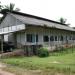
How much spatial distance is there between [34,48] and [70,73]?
1486 centimetres

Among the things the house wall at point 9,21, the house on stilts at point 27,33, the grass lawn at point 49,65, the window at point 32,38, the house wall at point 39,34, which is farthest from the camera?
the house wall at point 9,21

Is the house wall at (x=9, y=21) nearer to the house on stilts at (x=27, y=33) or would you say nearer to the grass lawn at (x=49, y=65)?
the house on stilts at (x=27, y=33)

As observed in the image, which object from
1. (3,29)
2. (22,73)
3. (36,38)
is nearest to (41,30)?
(36,38)

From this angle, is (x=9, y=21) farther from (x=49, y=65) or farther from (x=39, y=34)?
(x=49, y=65)

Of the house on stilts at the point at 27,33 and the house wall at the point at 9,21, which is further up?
the house wall at the point at 9,21

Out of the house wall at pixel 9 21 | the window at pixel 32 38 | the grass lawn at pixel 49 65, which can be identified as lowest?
the grass lawn at pixel 49 65

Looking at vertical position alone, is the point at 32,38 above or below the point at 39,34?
below

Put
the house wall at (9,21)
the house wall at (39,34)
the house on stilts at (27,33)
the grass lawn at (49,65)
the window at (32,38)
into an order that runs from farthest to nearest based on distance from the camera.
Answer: the house wall at (9,21) → the window at (32,38) → the house wall at (39,34) → the house on stilts at (27,33) → the grass lawn at (49,65)

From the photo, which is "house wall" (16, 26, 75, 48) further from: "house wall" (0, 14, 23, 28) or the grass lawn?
the grass lawn

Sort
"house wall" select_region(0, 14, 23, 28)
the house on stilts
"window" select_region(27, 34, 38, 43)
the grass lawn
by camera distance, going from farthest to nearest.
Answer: "house wall" select_region(0, 14, 23, 28), "window" select_region(27, 34, 38, 43), the house on stilts, the grass lawn

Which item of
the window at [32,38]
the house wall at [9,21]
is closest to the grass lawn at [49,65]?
the window at [32,38]

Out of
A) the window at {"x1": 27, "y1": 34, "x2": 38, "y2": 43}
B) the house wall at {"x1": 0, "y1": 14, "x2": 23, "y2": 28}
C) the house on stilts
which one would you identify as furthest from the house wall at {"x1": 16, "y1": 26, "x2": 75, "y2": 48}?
the house wall at {"x1": 0, "y1": 14, "x2": 23, "y2": 28}

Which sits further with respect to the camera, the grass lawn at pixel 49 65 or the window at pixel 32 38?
the window at pixel 32 38

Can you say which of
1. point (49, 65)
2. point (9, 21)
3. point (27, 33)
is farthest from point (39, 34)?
point (49, 65)
